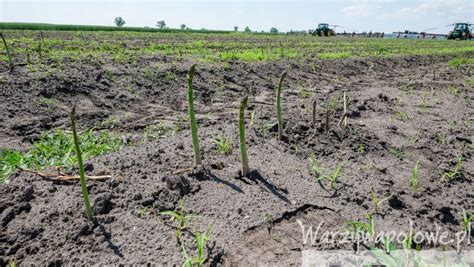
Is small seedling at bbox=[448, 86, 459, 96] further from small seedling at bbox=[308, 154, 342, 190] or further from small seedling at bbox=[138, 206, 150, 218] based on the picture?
small seedling at bbox=[138, 206, 150, 218]

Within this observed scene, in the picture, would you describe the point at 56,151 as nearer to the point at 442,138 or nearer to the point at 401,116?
the point at 442,138

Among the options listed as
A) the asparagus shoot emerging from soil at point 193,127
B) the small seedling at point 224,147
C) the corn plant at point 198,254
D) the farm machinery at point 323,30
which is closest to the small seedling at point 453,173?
the small seedling at point 224,147

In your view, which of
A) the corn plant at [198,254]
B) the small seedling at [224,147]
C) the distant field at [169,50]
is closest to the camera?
the corn plant at [198,254]

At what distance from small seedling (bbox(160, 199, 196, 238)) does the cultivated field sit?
0.01 meters

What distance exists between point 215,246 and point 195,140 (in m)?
1.03

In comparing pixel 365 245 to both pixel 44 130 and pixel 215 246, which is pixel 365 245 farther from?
pixel 44 130

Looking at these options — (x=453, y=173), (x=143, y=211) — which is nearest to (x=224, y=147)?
(x=143, y=211)

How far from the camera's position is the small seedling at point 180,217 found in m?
2.26

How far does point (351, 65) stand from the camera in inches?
454

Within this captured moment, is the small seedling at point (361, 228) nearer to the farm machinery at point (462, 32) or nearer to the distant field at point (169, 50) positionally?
the distant field at point (169, 50)

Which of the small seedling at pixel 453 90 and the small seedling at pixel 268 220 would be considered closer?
the small seedling at pixel 268 220

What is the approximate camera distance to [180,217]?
2271 millimetres

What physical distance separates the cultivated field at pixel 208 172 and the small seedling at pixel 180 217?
0.03 feet

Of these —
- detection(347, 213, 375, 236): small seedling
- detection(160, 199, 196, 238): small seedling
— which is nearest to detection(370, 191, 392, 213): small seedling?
detection(347, 213, 375, 236): small seedling
